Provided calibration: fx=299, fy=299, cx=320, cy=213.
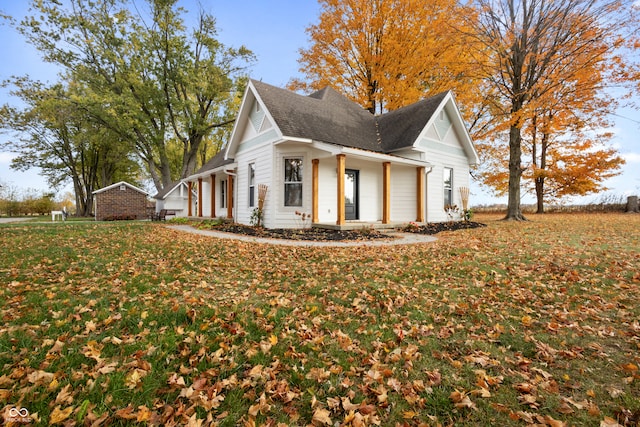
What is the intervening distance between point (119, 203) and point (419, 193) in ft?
79.8

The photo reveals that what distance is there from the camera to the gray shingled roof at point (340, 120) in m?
11.6

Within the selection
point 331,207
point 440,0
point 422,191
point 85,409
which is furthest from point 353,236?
point 440,0

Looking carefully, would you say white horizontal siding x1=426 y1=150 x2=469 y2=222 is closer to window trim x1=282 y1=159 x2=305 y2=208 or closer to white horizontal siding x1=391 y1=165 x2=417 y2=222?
white horizontal siding x1=391 y1=165 x2=417 y2=222

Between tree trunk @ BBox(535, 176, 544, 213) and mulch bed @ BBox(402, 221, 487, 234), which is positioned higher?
tree trunk @ BBox(535, 176, 544, 213)

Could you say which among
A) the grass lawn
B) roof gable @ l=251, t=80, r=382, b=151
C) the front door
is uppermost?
roof gable @ l=251, t=80, r=382, b=151

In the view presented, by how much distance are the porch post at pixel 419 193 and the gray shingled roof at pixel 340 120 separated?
1314 millimetres

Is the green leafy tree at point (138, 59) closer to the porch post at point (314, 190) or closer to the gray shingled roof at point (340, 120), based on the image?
the gray shingled roof at point (340, 120)

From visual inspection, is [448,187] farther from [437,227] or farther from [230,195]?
[230,195]

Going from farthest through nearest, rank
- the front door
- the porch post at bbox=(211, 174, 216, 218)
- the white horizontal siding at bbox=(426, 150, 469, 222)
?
the porch post at bbox=(211, 174, 216, 218), the white horizontal siding at bbox=(426, 150, 469, 222), the front door

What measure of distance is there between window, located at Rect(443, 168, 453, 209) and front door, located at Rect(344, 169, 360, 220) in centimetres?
515

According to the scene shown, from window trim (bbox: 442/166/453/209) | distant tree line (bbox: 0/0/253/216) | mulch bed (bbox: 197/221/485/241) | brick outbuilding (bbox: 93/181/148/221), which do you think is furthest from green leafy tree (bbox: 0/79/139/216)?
window trim (bbox: 442/166/453/209)

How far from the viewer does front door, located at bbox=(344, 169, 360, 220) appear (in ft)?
41.2

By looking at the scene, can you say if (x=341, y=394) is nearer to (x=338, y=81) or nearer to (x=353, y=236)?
(x=353, y=236)

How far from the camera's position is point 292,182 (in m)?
11.7
